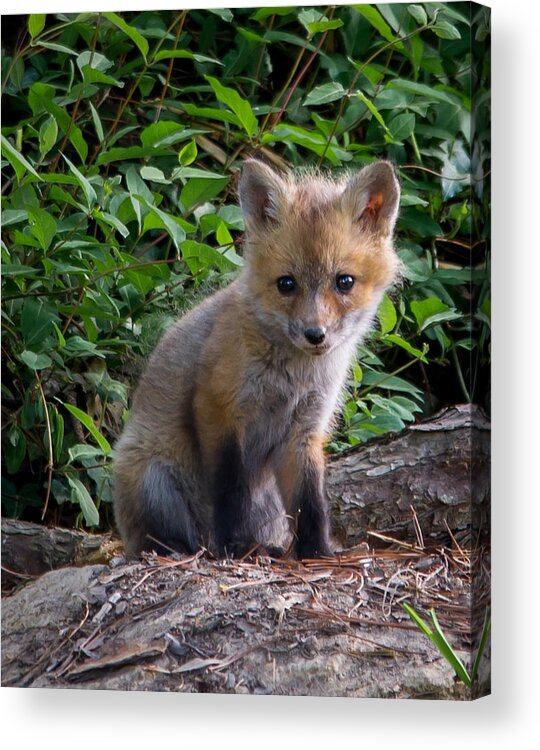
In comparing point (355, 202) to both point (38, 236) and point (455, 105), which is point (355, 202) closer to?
point (455, 105)

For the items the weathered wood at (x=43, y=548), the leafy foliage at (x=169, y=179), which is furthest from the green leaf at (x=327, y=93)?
the weathered wood at (x=43, y=548)

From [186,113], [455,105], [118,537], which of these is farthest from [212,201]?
[118,537]

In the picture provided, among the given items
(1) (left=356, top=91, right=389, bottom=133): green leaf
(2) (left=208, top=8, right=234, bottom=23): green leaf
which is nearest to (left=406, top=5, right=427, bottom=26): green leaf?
(1) (left=356, top=91, right=389, bottom=133): green leaf

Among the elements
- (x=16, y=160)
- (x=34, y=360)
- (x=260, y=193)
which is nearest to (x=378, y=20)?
(x=260, y=193)

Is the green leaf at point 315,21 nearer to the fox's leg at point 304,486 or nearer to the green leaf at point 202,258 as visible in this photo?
the green leaf at point 202,258

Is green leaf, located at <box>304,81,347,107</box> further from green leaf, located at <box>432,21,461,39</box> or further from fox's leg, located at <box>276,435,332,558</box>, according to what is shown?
fox's leg, located at <box>276,435,332,558</box>

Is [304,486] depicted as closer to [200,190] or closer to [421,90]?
[200,190]
